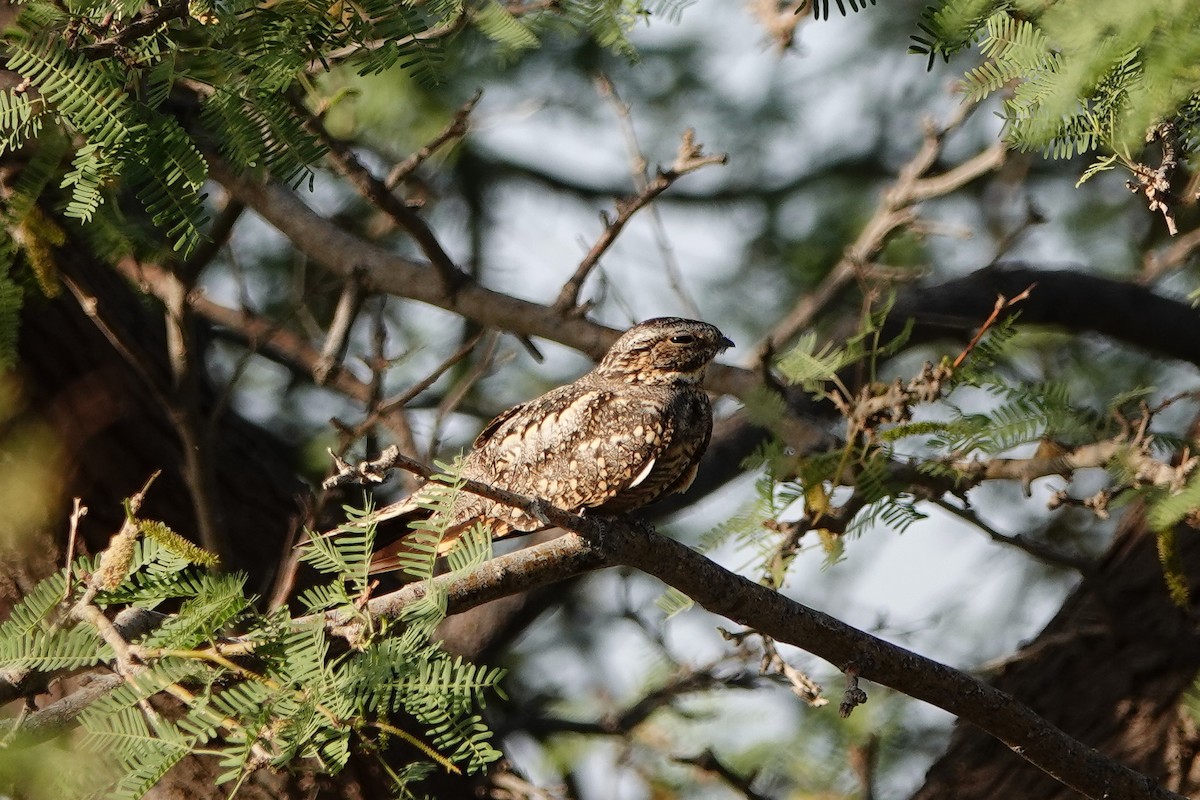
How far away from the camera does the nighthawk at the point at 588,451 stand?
4012 millimetres

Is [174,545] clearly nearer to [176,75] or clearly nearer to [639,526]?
[176,75]

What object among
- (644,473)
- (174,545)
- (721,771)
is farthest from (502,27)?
(721,771)

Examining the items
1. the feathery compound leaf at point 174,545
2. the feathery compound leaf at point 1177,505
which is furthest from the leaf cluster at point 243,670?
the feathery compound leaf at point 1177,505

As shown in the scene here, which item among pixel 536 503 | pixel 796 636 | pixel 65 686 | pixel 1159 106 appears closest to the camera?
pixel 1159 106

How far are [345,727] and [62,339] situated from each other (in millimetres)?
2345

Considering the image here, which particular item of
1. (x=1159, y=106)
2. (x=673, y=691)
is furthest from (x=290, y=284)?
(x=1159, y=106)

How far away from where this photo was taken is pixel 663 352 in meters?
4.60

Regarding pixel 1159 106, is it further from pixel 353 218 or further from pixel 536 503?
pixel 353 218

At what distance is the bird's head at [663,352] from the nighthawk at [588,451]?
0.05 ft

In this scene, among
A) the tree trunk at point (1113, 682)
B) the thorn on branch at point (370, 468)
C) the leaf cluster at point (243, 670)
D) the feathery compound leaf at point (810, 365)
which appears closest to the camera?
the thorn on branch at point (370, 468)

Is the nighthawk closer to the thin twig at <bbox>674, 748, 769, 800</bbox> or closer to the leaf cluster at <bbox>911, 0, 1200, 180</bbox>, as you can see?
the thin twig at <bbox>674, 748, 769, 800</bbox>

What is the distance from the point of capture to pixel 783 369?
14.3ft

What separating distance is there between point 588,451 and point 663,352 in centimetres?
70

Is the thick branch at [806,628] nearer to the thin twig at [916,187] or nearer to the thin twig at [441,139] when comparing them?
the thin twig at [441,139]
